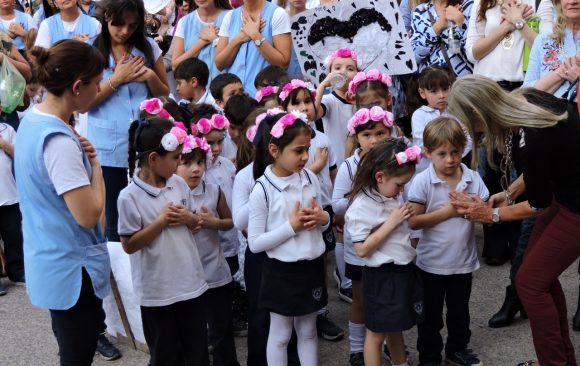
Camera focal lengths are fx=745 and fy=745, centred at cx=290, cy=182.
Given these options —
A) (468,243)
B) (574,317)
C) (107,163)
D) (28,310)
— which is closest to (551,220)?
(468,243)

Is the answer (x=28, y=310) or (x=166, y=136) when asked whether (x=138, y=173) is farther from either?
(x=28, y=310)

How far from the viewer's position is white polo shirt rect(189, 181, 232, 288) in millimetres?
4051

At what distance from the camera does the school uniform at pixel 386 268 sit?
3.81 m

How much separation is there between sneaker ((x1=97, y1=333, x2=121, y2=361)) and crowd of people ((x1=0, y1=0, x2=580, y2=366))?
2 cm

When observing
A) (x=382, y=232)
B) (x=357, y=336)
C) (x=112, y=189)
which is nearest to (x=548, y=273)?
(x=382, y=232)

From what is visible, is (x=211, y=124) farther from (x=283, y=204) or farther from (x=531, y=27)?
(x=531, y=27)

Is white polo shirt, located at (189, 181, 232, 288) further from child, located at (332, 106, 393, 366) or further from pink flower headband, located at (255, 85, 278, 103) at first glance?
pink flower headband, located at (255, 85, 278, 103)

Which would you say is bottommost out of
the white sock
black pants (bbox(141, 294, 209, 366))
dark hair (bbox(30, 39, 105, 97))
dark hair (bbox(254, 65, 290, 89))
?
the white sock

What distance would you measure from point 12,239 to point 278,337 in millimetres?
3160

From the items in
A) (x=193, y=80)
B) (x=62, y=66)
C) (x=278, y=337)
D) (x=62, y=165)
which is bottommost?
(x=278, y=337)

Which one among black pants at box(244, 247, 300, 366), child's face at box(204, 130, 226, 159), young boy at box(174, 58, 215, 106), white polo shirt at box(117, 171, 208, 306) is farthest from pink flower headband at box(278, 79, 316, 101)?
white polo shirt at box(117, 171, 208, 306)

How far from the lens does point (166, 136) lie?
3.59 meters

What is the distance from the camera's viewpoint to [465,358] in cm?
435

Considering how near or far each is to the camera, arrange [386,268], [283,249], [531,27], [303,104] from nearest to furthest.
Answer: [283,249] → [386,268] → [303,104] → [531,27]
